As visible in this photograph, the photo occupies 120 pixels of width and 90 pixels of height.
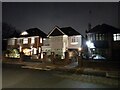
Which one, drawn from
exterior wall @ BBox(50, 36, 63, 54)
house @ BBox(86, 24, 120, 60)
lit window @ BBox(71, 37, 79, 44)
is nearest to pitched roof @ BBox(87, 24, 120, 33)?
house @ BBox(86, 24, 120, 60)

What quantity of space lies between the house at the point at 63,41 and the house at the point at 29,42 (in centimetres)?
185

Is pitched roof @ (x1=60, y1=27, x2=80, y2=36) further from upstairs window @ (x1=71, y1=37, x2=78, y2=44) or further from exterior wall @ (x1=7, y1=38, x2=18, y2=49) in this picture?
exterior wall @ (x1=7, y1=38, x2=18, y2=49)

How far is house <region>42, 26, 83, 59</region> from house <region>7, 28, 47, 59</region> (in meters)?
1.85

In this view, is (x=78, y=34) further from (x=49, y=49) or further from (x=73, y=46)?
(x=49, y=49)

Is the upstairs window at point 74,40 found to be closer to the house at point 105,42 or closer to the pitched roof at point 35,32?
the house at point 105,42

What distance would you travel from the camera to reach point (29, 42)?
46.7m

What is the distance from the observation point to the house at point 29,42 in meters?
45.3

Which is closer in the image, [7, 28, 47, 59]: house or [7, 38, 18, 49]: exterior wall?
[7, 28, 47, 59]: house

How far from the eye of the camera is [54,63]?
25141 millimetres

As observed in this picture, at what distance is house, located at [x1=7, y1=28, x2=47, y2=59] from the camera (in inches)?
1785

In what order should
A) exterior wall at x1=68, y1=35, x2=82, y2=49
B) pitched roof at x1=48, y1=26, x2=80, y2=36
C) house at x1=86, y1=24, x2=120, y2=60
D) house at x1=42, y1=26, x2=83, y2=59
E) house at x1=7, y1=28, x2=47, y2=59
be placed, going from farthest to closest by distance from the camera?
house at x1=7, y1=28, x2=47, y2=59 → pitched roof at x1=48, y1=26, x2=80, y2=36 → house at x1=42, y1=26, x2=83, y2=59 → exterior wall at x1=68, y1=35, x2=82, y2=49 → house at x1=86, y1=24, x2=120, y2=60

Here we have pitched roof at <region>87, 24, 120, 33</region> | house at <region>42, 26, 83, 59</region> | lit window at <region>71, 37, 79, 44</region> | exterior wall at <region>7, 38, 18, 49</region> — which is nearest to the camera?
pitched roof at <region>87, 24, 120, 33</region>

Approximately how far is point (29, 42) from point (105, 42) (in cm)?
2021

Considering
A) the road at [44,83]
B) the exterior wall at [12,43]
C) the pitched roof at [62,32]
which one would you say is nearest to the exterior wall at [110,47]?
the pitched roof at [62,32]
